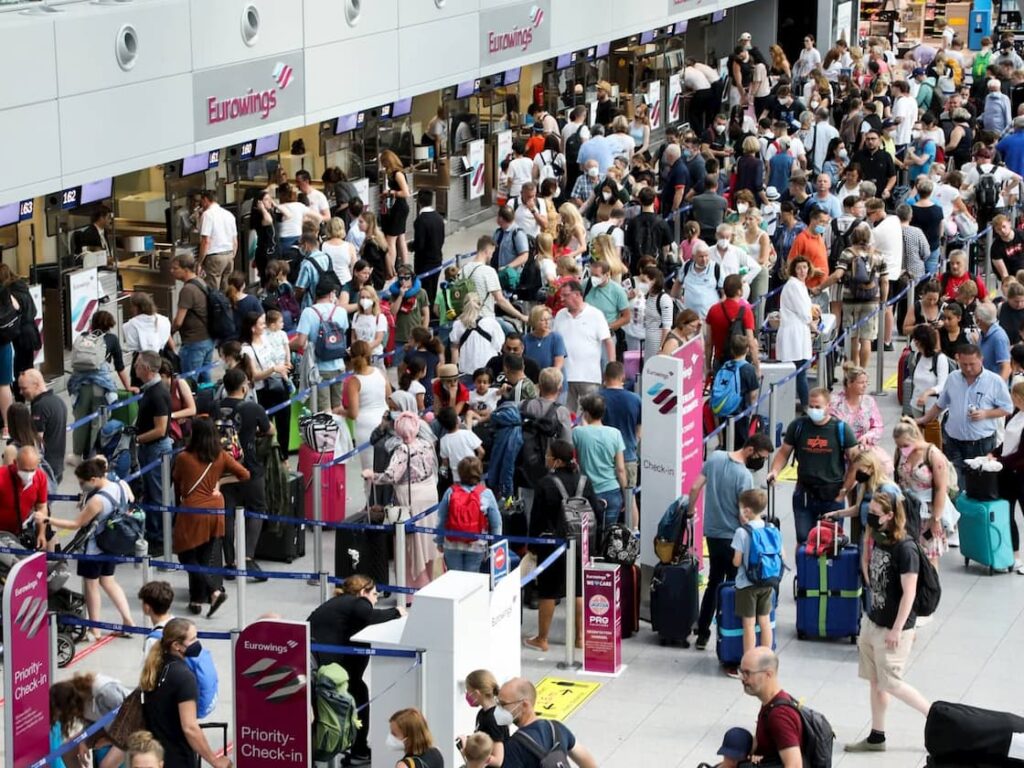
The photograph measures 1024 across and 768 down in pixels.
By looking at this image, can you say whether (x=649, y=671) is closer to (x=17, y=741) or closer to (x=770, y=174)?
(x=17, y=741)

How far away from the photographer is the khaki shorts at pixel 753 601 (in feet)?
38.4

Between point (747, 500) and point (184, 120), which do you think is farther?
point (184, 120)

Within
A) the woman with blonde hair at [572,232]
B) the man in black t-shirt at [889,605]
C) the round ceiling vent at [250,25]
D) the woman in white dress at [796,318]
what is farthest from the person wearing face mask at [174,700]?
the round ceiling vent at [250,25]

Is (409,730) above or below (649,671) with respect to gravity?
above

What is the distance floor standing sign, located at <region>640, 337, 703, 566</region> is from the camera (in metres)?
12.7

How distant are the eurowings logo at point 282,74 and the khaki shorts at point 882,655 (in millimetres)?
12080

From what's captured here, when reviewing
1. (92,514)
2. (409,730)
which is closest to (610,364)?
(92,514)

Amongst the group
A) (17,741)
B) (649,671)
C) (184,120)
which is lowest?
(649,671)

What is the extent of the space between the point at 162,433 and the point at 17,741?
4623 millimetres

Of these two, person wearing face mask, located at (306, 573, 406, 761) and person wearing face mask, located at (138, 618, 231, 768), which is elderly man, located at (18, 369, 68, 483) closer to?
person wearing face mask, located at (306, 573, 406, 761)

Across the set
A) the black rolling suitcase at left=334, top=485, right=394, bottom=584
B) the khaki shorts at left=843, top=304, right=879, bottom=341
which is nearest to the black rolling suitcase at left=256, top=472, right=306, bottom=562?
the black rolling suitcase at left=334, top=485, right=394, bottom=584

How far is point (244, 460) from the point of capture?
44.2 feet

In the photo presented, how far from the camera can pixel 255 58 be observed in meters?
20.6

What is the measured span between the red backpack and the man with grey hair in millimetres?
5083
